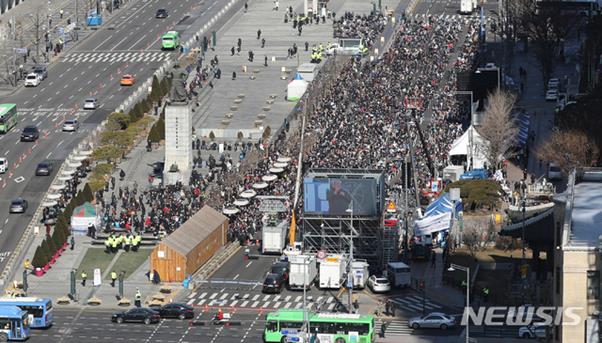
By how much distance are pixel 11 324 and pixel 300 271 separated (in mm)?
24036

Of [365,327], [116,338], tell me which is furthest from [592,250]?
[116,338]

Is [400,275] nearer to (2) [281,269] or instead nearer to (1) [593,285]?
(2) [281,269]

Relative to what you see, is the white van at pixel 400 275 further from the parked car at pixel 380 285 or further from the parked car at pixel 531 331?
the parked car at pixel 531 331

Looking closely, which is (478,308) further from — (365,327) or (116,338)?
(116,338)

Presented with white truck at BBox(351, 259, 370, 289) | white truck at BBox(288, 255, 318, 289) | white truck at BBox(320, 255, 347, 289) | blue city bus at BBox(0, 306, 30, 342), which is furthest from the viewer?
white truck at BBox(351, 259, 370, 289)

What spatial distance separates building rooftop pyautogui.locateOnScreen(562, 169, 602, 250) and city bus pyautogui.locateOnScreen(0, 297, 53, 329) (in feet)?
138

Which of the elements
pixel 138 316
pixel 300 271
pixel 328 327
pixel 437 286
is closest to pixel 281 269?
pixel 300 271

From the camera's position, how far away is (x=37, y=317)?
594ft

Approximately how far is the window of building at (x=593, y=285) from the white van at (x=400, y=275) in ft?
172

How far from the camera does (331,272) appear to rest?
7515 inches

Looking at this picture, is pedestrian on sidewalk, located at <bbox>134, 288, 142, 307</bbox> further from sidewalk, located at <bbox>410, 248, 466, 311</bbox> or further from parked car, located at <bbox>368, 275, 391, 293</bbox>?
sidewalk, located at <bbox>410, 248, 466, 311</bbox>

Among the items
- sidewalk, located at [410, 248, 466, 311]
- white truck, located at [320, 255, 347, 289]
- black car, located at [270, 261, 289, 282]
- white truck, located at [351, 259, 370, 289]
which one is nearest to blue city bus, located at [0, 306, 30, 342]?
black car, located at [270, 261, 289, 282]

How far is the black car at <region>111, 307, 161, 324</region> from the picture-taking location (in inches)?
7185

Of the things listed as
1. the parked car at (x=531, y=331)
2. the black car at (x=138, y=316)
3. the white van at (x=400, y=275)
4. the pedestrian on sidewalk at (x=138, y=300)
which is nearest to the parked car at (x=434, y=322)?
the parked car at (x=531, y=331)
